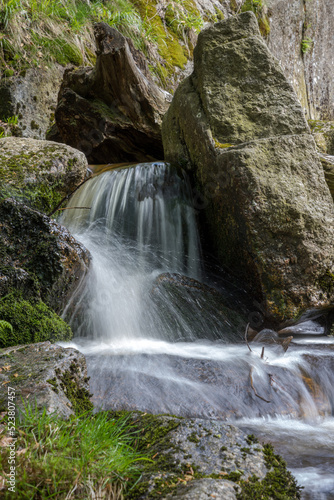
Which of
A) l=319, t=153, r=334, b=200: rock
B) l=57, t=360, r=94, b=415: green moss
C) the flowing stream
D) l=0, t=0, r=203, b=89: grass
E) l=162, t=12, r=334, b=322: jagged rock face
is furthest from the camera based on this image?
l=0, t=0, r=203, b=89: grass

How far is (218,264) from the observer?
4703 millimetres

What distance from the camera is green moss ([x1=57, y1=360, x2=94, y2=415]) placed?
1928 mm

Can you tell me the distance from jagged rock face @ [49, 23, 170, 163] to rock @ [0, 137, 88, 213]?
2.70m

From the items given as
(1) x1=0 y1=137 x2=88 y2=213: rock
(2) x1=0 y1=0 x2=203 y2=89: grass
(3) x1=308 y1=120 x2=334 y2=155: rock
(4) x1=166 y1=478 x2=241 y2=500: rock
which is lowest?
(4) x1=166 y1=478 x2=241 y2=500: rock

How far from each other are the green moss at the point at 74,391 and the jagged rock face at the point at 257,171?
236 cm

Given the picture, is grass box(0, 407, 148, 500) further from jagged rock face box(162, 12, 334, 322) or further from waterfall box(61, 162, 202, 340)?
jagged rock face box(162, 12, 334, 322)

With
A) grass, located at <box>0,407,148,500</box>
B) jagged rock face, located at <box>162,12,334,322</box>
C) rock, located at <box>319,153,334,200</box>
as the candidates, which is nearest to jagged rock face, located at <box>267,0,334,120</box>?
rock, located at <box>319,153,334,200</box>

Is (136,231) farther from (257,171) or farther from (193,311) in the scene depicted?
(257,171)

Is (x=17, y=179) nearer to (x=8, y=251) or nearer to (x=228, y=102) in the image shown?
(x=8, y=251)

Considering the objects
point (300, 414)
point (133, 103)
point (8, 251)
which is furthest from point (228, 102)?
point (300, 414)

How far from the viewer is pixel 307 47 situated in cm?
1297

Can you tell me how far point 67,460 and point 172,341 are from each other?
2524mm

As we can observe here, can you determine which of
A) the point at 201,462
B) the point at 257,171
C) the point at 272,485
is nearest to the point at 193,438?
the point at 201,462

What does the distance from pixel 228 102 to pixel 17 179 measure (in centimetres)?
276
